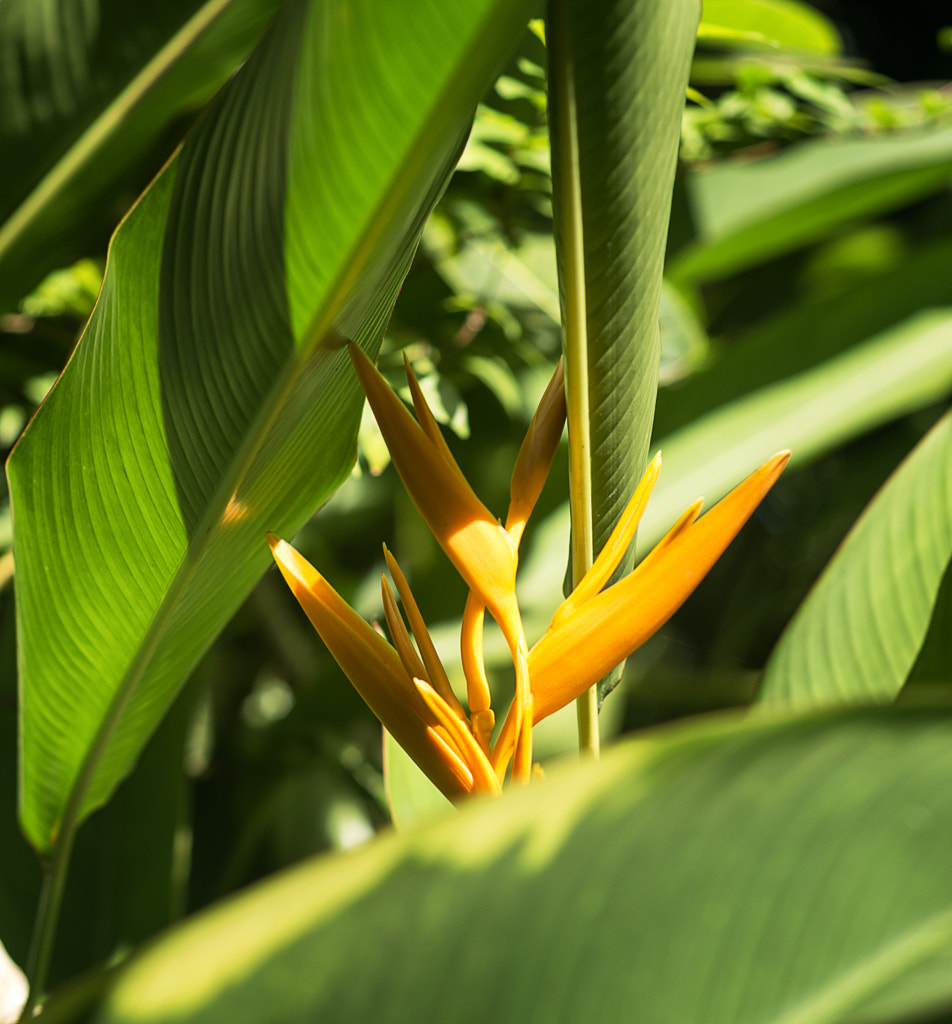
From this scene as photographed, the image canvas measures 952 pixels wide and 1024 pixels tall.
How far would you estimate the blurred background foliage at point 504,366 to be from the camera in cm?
65

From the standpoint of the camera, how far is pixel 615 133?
278 millimetres

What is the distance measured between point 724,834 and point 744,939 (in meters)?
0.03

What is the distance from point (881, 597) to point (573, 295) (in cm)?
32

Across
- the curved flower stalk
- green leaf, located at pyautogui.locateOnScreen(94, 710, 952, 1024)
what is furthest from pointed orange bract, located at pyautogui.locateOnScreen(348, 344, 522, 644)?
green leaf, located at pyautogui.locateOnScreen(94, 710, 952, 1024)

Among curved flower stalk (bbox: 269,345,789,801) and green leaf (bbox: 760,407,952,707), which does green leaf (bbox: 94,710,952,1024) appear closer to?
curved flower stalk (bbox: 269,345,789,801)

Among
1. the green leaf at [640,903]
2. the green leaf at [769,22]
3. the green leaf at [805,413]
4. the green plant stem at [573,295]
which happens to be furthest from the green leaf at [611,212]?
the green leaf at [769,22]

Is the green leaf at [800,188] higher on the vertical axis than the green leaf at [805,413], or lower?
higher

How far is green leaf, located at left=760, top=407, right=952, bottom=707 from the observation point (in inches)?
19.2

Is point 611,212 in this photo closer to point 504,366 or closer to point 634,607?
point 634,607

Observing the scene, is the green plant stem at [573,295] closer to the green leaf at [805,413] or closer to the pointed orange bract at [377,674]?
the pointed orange bract at [377,674]

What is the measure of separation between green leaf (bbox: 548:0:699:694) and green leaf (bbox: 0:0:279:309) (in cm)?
34

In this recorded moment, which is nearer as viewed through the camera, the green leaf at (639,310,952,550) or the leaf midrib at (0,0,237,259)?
the leaf midrib at (0,0,237,259)

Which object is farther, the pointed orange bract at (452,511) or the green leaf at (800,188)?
the green leaf at (800,188)

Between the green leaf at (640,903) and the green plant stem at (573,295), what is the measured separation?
0.44ft
